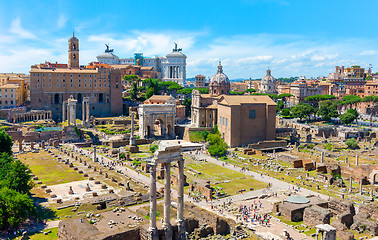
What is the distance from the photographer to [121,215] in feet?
102

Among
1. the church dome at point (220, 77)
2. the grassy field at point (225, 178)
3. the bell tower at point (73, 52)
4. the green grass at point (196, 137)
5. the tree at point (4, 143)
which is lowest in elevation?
the grassy field at point (225, 178)

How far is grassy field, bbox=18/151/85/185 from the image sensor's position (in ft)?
150

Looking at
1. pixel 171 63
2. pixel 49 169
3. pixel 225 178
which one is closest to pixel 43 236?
pixel 49 169

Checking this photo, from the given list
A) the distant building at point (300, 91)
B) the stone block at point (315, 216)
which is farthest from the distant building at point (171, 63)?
the stone block at point (315, 216)

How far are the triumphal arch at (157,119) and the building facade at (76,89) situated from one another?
23772 millimetres

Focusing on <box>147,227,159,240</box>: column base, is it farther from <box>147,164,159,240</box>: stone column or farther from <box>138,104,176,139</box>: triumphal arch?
<box>138,104,176,139</box>: triumphal arch

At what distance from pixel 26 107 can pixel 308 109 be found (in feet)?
237

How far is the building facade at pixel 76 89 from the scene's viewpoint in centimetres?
9262

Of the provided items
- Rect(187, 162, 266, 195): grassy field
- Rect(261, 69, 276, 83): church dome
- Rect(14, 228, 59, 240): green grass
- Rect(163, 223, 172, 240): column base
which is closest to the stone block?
Rect(187, 162, 266, 195): grassy field

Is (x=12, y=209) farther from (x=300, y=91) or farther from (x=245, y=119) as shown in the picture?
(x=300, y=91)

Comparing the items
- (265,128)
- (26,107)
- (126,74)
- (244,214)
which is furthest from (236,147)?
(126,74)

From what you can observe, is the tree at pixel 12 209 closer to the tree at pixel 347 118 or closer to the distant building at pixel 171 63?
the tree at pixel 347 118

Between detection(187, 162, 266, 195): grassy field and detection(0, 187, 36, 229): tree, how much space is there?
21590mm

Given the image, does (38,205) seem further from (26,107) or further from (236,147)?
(26,107)
